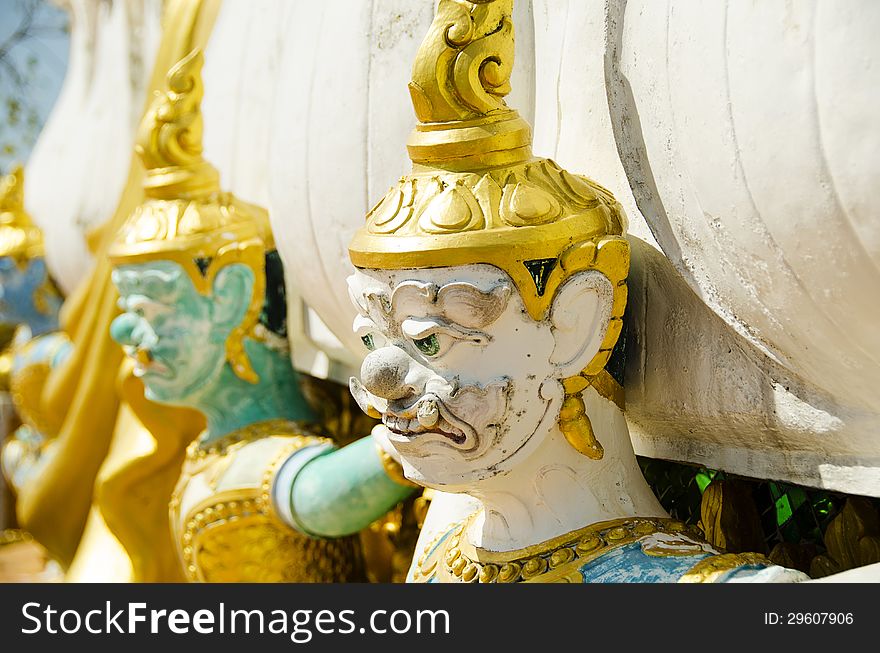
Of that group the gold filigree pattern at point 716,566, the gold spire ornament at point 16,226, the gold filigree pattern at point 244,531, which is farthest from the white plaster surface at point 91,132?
the gold filigree pattern at point 716,566

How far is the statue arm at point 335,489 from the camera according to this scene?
1.83 meters

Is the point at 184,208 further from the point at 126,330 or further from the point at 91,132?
the point at 91,132

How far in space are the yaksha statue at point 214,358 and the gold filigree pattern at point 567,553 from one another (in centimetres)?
54

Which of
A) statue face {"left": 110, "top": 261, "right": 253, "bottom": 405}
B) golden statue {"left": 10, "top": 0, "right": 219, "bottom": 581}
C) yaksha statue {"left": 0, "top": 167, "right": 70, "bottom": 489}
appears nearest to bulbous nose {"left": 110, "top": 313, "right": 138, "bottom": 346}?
statue face {"left": 110, "top": 261, "right": 253, "bottom": 405}

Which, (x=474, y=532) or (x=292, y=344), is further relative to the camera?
(x=292, y=344)

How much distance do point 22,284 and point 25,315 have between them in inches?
4.2

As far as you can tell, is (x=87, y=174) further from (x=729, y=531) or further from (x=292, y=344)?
(x=729, y=531)

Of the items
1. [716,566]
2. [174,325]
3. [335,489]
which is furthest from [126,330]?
[716,566]

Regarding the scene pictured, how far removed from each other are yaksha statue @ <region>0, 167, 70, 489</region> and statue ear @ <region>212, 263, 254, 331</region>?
4.96ft

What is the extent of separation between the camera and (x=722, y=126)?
109 centimetres

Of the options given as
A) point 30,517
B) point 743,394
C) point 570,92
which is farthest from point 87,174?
point 743,394

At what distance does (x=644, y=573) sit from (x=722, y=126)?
1.37ft

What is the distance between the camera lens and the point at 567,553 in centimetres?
128
